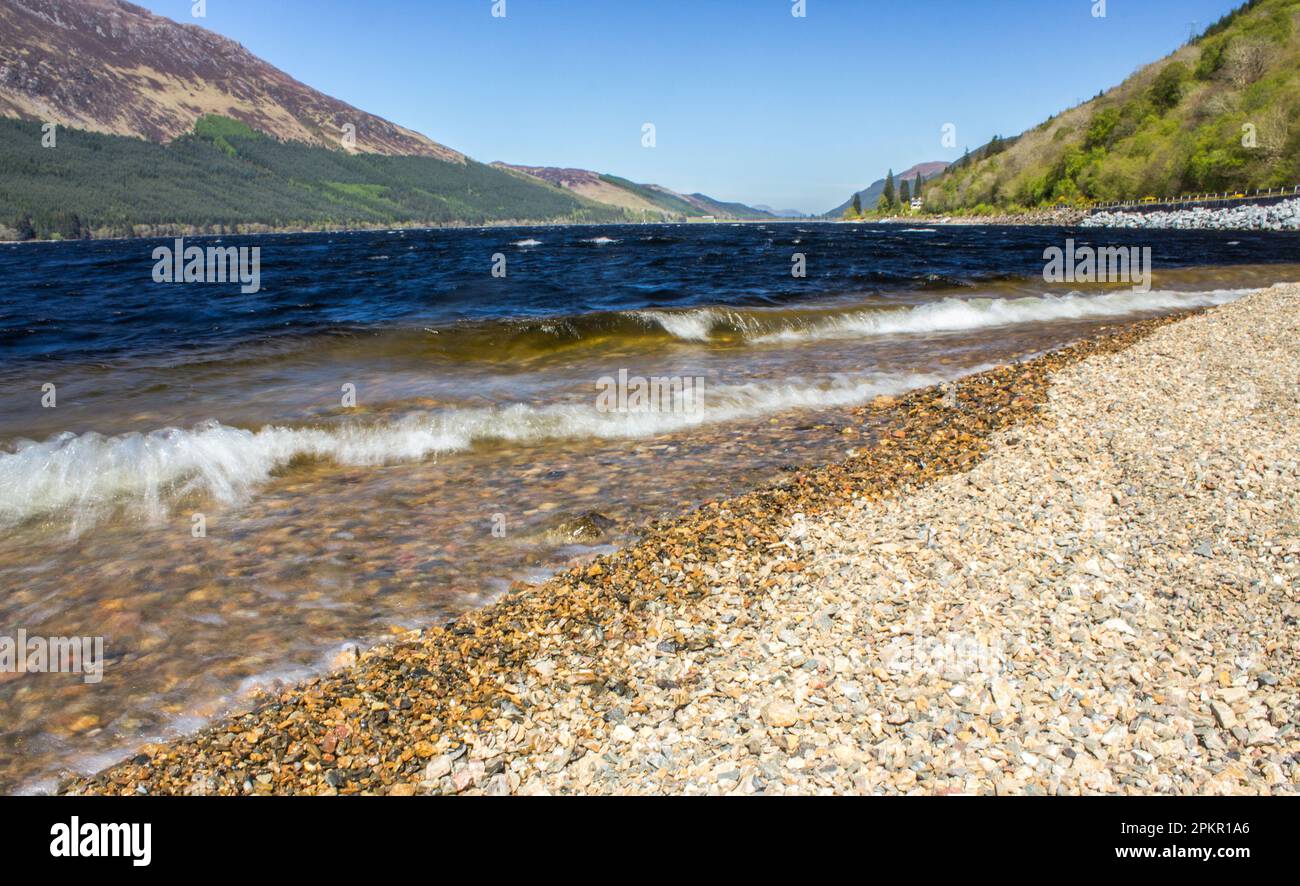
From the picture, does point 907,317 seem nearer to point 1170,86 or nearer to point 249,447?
point 249,447

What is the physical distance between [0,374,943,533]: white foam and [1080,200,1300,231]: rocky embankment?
94.2 metres

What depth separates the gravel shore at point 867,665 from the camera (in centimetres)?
351

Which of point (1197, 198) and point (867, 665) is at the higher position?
point (1197, 198)

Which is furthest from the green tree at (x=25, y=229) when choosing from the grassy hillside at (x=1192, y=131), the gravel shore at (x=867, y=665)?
the grassy hillside at (x=1192, y=131)

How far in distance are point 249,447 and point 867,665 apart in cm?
931

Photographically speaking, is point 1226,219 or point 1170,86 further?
point 1170,86

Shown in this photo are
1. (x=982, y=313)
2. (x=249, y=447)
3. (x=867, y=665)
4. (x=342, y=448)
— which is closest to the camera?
(x=867, y=665)

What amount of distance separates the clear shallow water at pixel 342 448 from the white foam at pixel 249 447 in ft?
0.16

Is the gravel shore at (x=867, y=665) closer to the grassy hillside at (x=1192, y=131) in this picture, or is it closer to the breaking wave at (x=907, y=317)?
the breaking wave at (x=907, y=317)

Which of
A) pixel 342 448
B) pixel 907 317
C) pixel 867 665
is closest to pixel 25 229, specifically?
pixel 342 448

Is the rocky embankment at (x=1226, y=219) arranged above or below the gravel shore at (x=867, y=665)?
above

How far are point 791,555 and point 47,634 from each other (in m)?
6.46

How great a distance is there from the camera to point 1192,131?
112812mm
